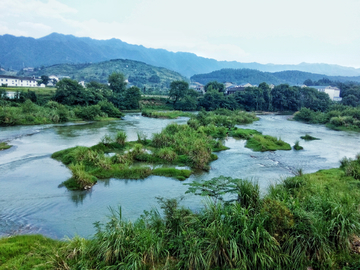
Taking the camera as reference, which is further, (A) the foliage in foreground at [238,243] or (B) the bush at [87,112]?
(B) the bush at [87,112]

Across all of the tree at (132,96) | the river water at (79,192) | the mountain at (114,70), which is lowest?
the river water at (79,192)

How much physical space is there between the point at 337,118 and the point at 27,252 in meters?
54.3

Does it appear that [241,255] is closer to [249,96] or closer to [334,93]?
[249,96]

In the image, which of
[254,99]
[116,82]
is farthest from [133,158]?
[116,82]

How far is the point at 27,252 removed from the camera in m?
8.88

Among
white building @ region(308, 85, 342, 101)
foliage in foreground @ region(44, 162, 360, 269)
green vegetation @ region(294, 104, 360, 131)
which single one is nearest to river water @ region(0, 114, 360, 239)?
foliage in foreground @ region(44, 162, 360, 269)

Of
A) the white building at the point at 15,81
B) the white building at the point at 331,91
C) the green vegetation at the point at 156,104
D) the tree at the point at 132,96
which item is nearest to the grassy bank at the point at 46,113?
the tree at the point at 132,96

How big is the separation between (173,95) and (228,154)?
54.0 m

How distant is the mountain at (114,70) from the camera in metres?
144

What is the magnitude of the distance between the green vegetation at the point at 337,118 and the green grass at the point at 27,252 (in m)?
51.0

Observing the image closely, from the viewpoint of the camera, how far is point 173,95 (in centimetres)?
7719

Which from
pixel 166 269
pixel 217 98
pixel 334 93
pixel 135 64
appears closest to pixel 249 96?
pixel 217 98

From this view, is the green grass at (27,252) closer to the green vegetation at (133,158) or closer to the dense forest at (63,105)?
the green vegetation at (133,158)

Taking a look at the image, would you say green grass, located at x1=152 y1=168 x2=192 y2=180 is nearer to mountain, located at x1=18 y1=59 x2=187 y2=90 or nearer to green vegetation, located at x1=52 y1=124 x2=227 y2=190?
green vegetation, located at x1=52 y1=124 x2=227 y2=190
